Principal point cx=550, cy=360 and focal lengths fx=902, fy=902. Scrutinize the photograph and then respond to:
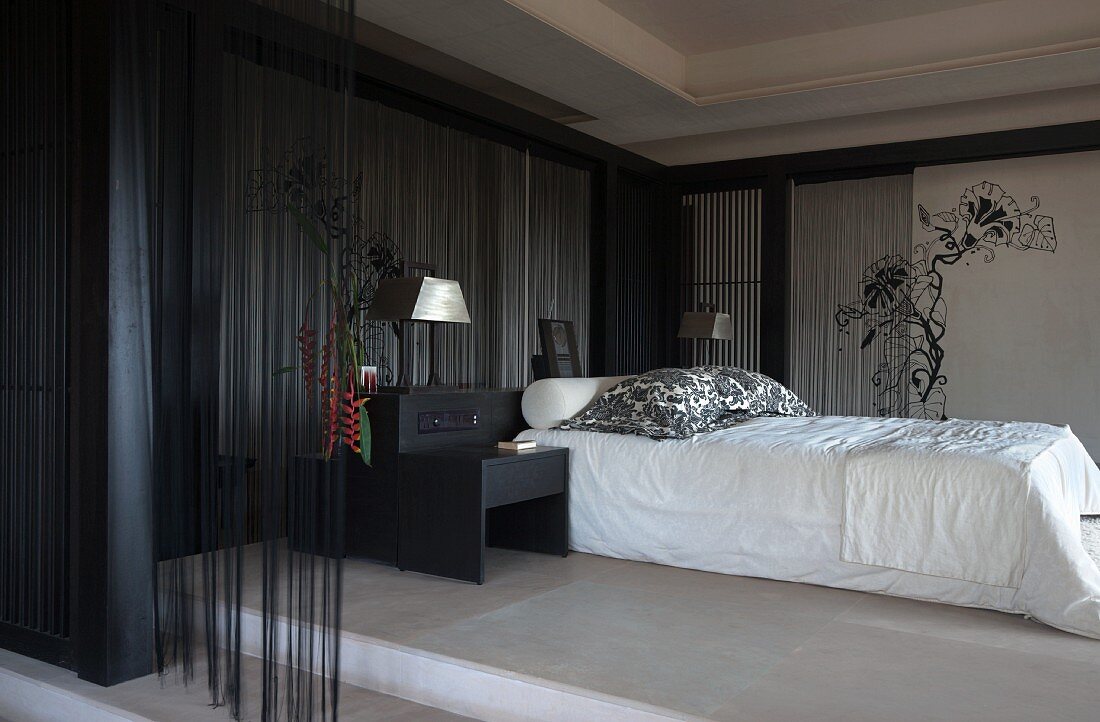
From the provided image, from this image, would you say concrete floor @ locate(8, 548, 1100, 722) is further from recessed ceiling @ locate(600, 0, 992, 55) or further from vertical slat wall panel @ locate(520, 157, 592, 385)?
recessed ceiling @ locate(600, 0, 992, 55)

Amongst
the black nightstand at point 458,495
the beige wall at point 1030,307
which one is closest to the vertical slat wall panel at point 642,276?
the beige wall at point 1030,307

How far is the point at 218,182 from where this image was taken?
87.0 inches

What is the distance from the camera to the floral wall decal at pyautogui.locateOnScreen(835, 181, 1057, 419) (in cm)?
668

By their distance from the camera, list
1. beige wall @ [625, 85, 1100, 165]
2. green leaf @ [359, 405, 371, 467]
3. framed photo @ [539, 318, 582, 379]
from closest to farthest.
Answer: green leaf @ [359, 405, 371, 467] < framed photo @ [539, 318, 582, 379] < beige wall @ [625, 85, 1100, 165]

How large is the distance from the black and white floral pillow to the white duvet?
0.26 feet

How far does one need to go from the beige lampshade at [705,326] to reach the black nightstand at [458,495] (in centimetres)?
254

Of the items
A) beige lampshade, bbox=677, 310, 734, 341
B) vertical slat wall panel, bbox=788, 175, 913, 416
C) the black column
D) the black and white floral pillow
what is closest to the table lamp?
the black and white floral pillow

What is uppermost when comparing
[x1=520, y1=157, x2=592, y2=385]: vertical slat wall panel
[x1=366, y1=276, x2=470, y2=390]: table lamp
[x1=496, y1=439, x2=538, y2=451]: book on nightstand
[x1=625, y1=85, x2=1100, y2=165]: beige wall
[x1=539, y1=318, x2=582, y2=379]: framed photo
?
[x1=625, y1=85, x2=1100, y2=165]: beige wall

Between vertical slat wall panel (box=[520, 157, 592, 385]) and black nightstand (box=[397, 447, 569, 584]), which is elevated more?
vertical slat wall panel (box=[520, 157, 592, 385])

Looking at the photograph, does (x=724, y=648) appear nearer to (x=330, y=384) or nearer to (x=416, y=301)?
(x=330, y=384)

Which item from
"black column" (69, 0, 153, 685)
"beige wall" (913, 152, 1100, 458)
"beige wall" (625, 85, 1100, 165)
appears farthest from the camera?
"beige wall" (913, 152, 1100, 458)

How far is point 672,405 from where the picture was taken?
3.71 metres

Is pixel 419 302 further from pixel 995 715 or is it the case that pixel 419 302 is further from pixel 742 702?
pixel 995 715

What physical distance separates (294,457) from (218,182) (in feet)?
2.37
